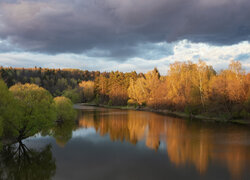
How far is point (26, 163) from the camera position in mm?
18281

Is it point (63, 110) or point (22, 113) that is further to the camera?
point (63, 110)

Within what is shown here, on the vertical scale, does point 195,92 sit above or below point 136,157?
above

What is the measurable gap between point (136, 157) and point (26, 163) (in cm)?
969

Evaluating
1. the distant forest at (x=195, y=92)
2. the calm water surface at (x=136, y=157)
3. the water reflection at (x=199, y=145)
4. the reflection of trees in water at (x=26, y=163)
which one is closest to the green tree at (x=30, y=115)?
the calm water surface at (x=136, y=157)

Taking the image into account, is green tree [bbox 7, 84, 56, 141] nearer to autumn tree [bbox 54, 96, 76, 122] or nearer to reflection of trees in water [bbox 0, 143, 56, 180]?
reflection of trees in water [bbox 0, 143, 56, 180]

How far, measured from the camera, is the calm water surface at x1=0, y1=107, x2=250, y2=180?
15800mm

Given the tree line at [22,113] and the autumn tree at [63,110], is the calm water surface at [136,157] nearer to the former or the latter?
the tree line at [22,113]

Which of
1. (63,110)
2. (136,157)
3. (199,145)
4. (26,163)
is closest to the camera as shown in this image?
(26,163)

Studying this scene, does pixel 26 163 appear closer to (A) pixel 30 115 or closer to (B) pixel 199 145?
(A) pixel 30 115

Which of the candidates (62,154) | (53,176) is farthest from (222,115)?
(53,176)

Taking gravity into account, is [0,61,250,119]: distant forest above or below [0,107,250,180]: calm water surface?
above

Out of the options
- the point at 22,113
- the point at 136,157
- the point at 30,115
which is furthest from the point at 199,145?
the point at 22,113

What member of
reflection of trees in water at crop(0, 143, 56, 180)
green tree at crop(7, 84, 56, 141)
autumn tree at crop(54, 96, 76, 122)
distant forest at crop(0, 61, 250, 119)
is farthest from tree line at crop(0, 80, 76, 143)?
distant forest at crop(0, 61, 250, 119)

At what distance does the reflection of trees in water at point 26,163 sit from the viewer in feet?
51.8
